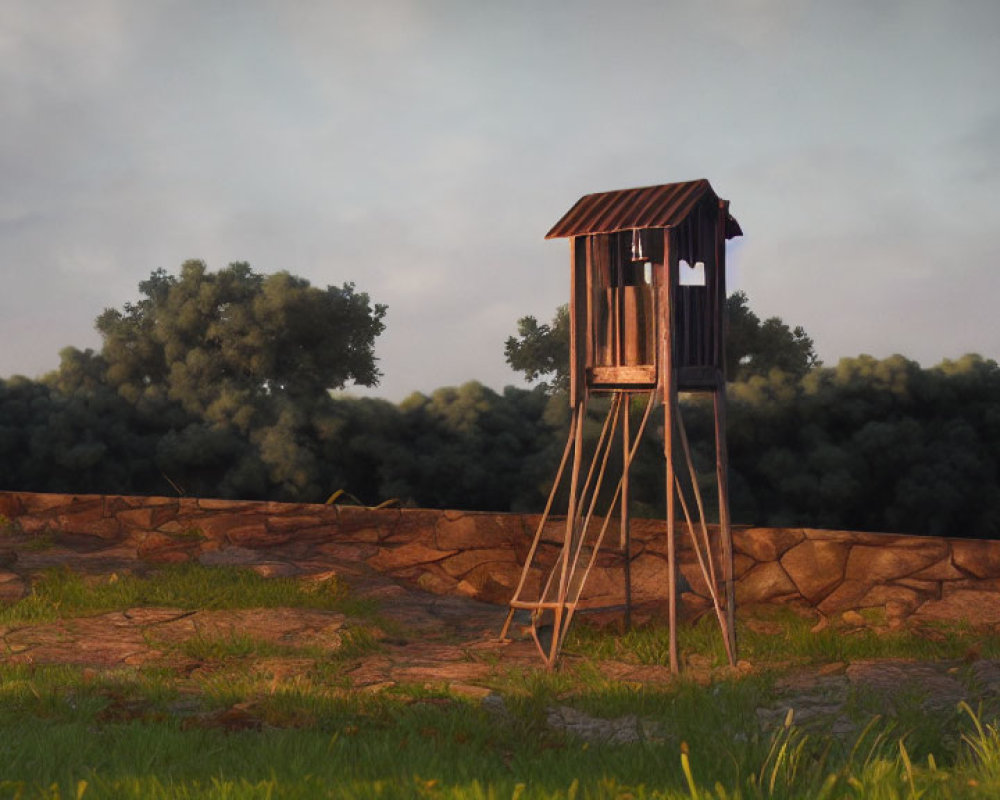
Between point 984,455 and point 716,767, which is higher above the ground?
point 984,455

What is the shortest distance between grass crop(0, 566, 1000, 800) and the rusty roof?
9.11 feet

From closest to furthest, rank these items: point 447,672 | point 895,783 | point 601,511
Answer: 1. point 895,783
2. point 447,672
3. point 601,511

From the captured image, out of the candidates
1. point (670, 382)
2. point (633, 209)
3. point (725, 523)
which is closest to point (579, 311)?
point (633, 209)

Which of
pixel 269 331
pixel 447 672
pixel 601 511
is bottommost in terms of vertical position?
pixel 447 672

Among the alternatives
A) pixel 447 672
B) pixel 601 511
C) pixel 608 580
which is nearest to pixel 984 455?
pixel 601 511

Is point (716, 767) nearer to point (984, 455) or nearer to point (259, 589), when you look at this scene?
point (259, 589)

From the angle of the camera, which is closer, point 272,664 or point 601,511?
point 272,664

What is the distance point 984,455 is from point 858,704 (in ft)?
43.8

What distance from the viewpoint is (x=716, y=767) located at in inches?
162

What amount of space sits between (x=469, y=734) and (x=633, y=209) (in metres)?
3.50

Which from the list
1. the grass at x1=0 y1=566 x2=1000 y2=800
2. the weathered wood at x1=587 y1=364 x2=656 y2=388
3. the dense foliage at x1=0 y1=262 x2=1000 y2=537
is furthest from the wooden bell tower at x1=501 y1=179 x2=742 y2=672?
the dense foliage at x1=0 y1=262 x2=1000 y2=537

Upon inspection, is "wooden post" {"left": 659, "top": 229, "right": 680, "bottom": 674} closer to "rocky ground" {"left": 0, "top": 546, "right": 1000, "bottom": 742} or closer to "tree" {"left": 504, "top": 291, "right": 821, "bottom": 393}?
"rocky ground" {"left": 0, "top": 546, "right": 1000, "bottom": 742}

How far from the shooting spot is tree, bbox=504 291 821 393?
1939 cm

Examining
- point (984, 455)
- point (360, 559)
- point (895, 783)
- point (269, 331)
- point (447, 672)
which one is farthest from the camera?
point (269, 331)
